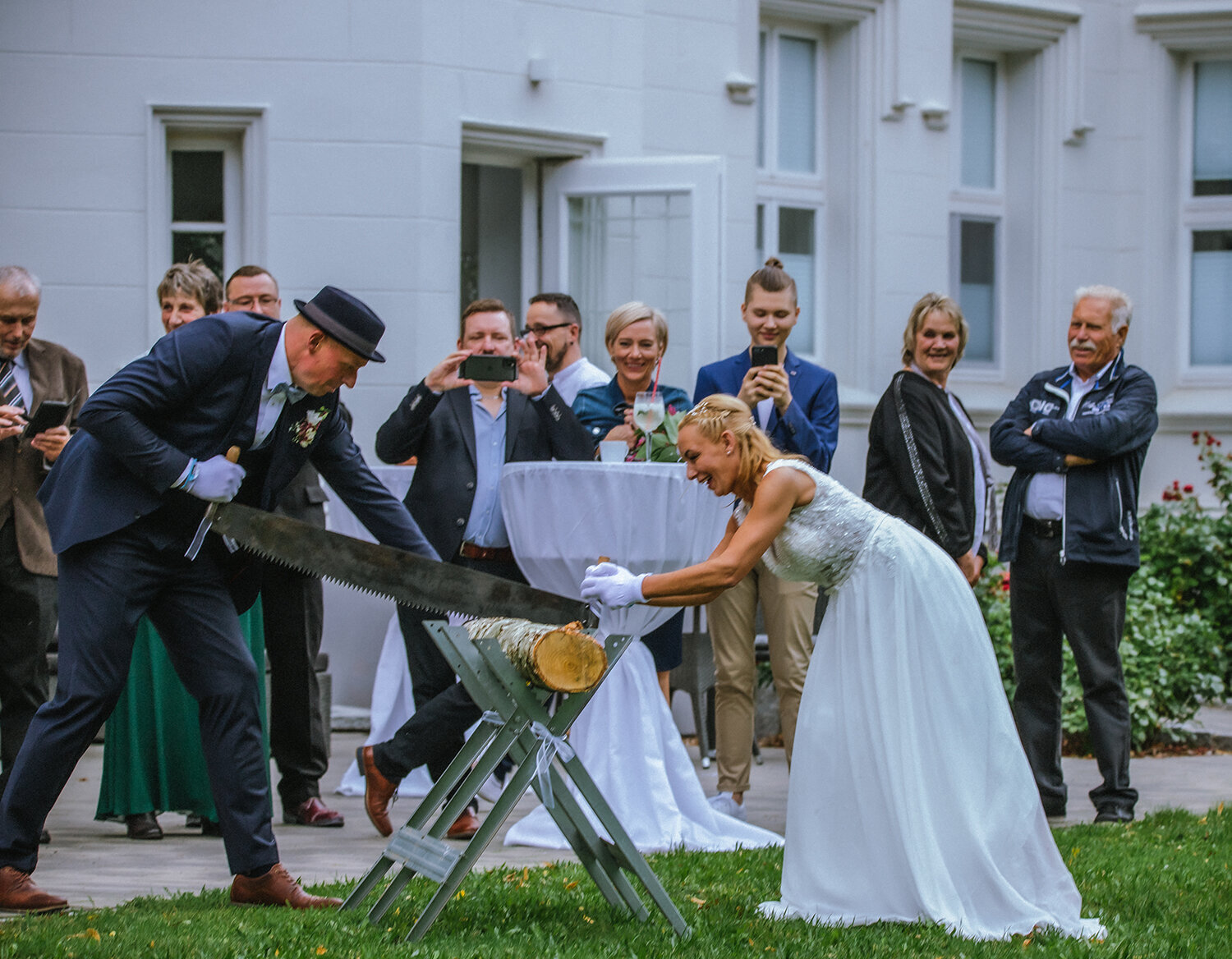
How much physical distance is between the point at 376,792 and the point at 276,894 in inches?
50.1

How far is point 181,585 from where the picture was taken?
5109mm

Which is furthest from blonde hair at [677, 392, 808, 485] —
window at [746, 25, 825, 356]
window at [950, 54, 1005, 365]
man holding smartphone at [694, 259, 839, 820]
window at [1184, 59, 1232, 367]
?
window at [1184, 59, 1232, 367]

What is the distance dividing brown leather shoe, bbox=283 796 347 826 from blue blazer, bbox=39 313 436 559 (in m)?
2.03

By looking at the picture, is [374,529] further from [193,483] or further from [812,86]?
[812,86]

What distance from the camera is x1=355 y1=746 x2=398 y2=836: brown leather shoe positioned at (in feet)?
20.5

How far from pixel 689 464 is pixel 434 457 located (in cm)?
185

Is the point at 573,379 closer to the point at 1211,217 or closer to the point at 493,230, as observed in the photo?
the point at 493,230

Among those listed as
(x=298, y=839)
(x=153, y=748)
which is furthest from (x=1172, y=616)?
(x=153, y=748)

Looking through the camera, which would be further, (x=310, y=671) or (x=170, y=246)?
(x=170, y=246)

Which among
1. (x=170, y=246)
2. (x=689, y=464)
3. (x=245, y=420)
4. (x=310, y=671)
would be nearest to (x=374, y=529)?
(x=245, y=420)

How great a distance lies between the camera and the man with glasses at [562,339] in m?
7.56

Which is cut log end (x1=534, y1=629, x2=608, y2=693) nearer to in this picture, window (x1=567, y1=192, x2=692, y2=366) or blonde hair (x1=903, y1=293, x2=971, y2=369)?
blonde hair (x1=903, y1=293, x2=971, y2=369)

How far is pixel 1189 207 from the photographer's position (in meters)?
13.0

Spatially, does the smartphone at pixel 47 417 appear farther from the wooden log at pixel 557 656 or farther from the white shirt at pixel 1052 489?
the white shirt at pixel 1052 489
